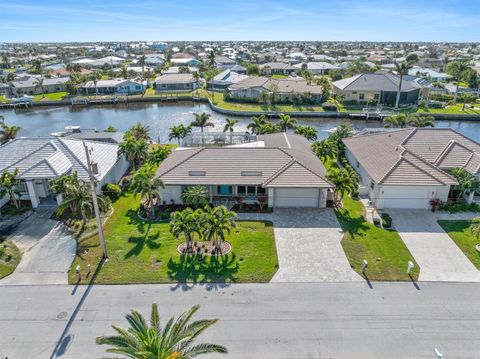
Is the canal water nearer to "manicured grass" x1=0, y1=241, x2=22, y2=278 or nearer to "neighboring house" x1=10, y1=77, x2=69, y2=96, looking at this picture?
"neighboring house" x1=10, y1=77, x2=69, y2=96

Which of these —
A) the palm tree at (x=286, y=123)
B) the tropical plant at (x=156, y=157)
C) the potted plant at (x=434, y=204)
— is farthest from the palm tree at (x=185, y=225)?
the palm tree at (x=286, y=123)

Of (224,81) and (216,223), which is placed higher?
(224,81)

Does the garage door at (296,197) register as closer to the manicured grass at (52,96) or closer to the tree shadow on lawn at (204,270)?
the tree shadow on lawn at (204,270)

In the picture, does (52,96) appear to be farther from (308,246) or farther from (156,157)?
(308,246)

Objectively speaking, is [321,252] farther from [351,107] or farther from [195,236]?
[351,107]

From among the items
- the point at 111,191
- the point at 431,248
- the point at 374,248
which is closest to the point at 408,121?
the point at 431,248

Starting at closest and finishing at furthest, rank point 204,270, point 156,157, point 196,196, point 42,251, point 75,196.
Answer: point 204,270
point 42,251
point 75,196
point 196,196
point 156,157

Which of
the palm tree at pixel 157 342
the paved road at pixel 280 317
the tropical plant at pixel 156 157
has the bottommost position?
the paved road at pixel 280 317

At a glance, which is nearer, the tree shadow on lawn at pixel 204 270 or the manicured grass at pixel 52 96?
the tree shadow on lawn at pixel 204 270
